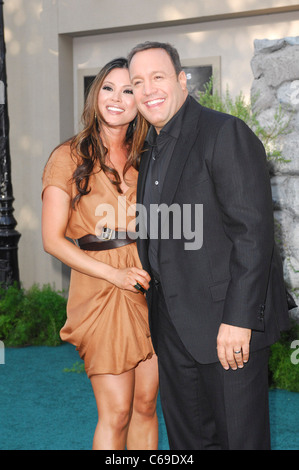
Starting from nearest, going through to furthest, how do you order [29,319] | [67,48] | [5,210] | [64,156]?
[64,156]
[29,319]
[5,210]
[67,48]

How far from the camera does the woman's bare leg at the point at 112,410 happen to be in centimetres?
277

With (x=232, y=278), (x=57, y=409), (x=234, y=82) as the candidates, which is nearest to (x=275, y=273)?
(x=232, y=278)

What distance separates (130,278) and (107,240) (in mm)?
322

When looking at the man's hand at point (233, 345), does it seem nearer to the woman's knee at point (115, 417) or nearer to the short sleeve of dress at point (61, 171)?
the woman's knee at point (115, 417)

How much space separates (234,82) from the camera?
7.15 m

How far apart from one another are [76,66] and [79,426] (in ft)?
16.5

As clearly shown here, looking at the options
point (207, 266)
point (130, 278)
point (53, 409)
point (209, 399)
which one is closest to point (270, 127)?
point (53, 409)

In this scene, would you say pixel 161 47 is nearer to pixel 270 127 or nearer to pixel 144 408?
pixel 144 408

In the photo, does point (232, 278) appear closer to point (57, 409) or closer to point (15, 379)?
point (57, 409)

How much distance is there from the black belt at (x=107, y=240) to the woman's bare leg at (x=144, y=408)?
0.57 metres

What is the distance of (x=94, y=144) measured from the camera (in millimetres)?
2910

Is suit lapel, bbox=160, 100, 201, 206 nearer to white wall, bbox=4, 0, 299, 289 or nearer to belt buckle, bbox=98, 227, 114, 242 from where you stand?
belt buckle, bbox=98, 227, 114, 242

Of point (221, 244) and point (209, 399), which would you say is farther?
point (209, 399)

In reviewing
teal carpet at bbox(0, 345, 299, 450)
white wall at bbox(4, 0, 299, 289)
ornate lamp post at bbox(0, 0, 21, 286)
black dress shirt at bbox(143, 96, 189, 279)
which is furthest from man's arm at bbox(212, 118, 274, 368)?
ornate lamp post at bbox(0, 0, 21, 286)
